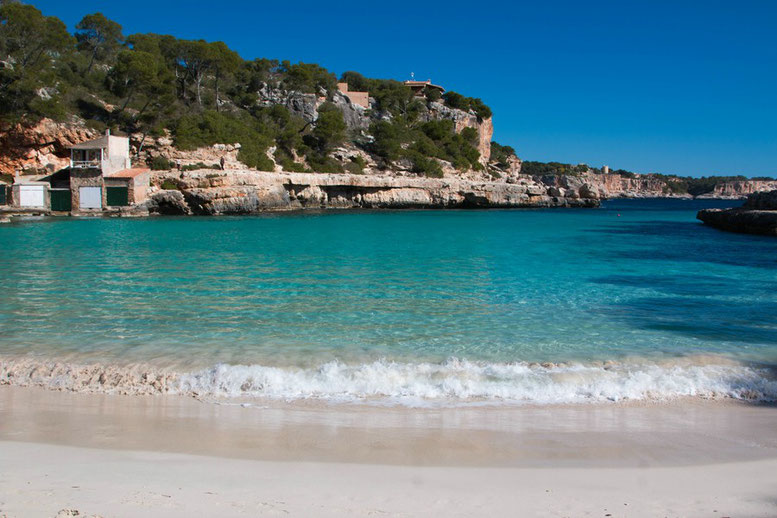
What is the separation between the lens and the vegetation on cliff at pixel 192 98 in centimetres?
3816

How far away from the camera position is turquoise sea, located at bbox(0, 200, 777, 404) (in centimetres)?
534

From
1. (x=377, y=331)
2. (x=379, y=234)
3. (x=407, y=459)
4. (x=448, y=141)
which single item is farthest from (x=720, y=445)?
(x=448, y=141)

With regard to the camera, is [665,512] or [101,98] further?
[101,98]

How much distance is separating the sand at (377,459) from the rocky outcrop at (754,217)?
27.2 m

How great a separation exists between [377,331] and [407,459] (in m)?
3.71

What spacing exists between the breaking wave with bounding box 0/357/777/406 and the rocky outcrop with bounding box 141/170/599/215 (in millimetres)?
32537

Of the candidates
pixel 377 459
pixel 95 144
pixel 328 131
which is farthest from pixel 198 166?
pixel 377 459

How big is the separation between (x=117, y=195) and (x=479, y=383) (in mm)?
35722

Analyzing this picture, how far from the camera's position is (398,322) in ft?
25.9

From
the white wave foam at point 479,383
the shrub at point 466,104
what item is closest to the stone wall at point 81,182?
the white wave foam at point 479,383

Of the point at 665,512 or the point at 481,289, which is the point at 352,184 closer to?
the point at 481,289

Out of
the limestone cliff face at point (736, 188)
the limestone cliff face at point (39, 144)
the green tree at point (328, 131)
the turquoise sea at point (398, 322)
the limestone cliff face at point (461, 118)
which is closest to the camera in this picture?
the turquoise sea at point (398, 322)

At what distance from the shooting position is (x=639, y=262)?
1585cm

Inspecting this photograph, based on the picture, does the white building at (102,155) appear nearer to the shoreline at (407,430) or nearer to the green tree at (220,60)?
the green tree at (220,60)
